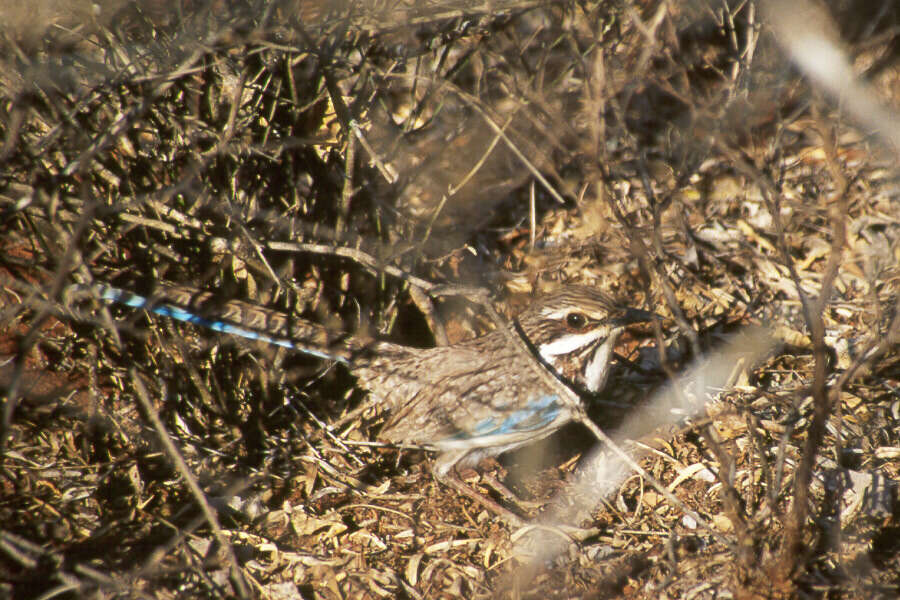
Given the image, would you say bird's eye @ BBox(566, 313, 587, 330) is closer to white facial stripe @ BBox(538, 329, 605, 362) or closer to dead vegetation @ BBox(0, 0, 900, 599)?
white facial stripe @ BBox(538, 329, 605, 362)

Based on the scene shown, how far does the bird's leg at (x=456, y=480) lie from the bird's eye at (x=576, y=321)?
115cm

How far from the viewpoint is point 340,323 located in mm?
5262

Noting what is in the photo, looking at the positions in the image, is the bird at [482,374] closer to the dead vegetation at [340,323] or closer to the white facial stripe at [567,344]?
the white facial stripe at [567,344]

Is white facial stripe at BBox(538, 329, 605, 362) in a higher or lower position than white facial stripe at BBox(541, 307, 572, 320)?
lower

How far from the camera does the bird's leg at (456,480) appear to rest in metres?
4.73

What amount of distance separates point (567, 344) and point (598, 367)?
0.97 feet

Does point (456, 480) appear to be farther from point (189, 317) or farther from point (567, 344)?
point (189, 317)

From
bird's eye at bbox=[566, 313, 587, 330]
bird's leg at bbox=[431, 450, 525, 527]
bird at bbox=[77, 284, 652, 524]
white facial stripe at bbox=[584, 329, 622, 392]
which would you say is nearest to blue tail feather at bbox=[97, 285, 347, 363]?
bird at bbox=[77, 284, 652, 524]

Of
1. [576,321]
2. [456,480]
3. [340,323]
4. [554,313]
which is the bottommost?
[456,480]

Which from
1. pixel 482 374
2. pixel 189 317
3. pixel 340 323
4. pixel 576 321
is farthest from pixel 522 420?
pixel 189 317

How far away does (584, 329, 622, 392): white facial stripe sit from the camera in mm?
5008

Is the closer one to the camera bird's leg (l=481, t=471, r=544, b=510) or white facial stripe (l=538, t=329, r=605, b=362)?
bird's leg (l=481, t=471, r=544, b=510)

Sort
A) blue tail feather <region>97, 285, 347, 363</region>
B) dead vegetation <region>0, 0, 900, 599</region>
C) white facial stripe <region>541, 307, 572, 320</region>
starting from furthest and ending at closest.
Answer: white facial stripe <region>541, 307, 572, 320</region> < blue tail feather <region>97, 285, 347, 363</region> < dead vegetation <region>0, 0, 900, 599</region>

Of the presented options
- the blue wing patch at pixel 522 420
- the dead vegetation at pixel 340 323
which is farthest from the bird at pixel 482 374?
the dead vegetation at pixel 340 323
